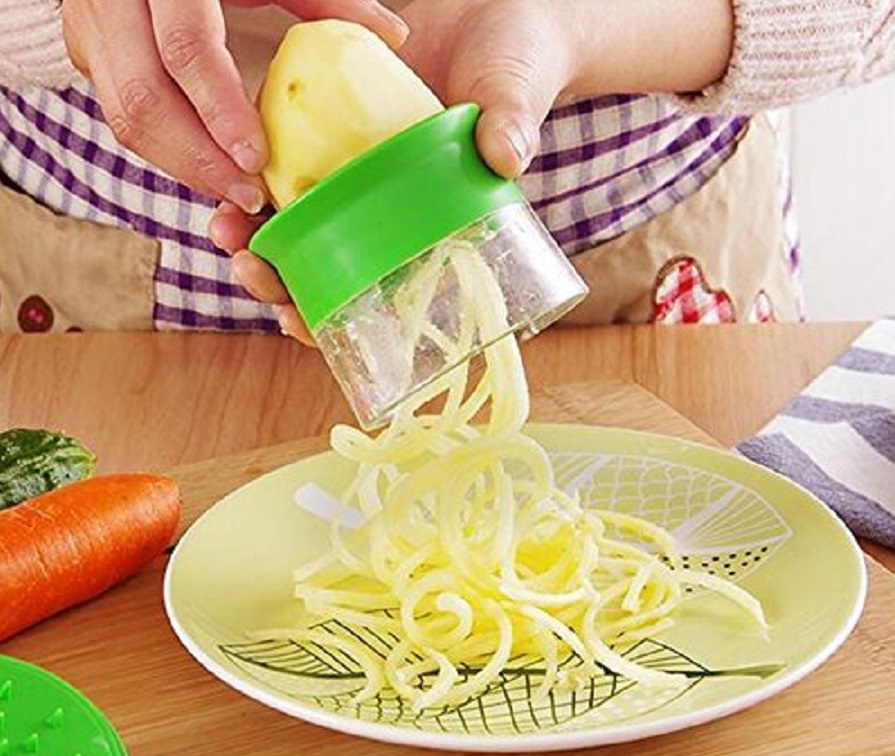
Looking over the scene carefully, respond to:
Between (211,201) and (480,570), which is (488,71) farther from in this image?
(211,201)

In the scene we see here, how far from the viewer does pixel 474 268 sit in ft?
3.36

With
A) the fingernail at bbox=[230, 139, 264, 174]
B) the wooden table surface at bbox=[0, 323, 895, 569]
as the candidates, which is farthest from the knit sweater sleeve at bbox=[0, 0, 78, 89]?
the fingernail at bbox=[230, 139, 264, 174]

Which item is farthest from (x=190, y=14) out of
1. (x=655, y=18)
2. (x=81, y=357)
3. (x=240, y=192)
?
(x=81, y=357)

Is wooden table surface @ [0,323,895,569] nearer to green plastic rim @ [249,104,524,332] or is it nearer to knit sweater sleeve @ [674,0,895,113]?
knit sweater sleeve @ [674,0,895,113]

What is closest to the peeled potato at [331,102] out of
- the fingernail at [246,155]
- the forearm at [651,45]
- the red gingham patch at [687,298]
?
the fingernail at [246,155]

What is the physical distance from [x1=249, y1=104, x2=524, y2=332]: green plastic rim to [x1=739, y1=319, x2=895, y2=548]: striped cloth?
1.41ft

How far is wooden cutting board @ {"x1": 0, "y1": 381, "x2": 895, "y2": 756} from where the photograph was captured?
3.46 feet

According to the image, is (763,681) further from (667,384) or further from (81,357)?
(81,357)

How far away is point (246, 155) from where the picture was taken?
105 centimetres

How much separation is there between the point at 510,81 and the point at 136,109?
23 cm

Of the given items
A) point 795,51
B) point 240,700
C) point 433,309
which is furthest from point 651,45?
point 240,700

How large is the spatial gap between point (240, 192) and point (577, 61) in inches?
13.8

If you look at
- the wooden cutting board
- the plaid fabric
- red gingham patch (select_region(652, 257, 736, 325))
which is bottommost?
the wooden cutting board

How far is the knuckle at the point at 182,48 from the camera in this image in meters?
1.12
